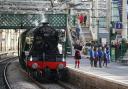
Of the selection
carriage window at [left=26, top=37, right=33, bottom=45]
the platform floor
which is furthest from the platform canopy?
the platform floor

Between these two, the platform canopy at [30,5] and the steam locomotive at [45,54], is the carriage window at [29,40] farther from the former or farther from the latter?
the platform canopy at [30,5]

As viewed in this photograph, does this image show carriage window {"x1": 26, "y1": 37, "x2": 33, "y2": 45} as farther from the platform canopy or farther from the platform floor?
the platform canopy

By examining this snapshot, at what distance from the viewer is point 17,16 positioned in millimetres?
60562

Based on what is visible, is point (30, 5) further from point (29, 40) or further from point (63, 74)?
Result: point (63, 74)

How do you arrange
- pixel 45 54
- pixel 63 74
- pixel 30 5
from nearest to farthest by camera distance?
pixel 45 54
pixel 63 74
pixel 30 5

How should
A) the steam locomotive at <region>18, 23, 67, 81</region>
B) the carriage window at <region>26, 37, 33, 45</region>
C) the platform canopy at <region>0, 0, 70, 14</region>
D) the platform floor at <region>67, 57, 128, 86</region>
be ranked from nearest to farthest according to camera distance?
the platform floor at <region>67, 57, 128, 86</region>, the steam locomotive at <region>18, 23, 67, 81</region>, the carriage window at <region>26, 37, 33, 45</region>, the platform canopy at <region>0, 0, 70, 14</region>

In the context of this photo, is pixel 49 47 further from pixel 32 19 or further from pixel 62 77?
pixel 32 19

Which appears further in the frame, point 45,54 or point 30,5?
point 30,5

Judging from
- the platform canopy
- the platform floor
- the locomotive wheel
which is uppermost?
the platform canopy

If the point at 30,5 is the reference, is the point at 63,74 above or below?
below

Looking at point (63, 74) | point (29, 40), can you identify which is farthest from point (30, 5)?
point (63, 74)

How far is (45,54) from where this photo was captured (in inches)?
1252

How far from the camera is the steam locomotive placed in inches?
1235

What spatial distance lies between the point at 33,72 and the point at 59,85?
2.50m
